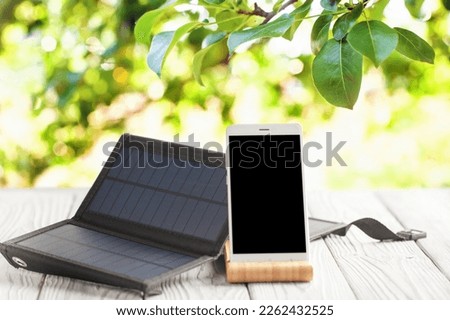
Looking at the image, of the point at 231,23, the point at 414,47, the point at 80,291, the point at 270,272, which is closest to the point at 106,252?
the point at 80,291

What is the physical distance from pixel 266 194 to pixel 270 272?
0.09 metres

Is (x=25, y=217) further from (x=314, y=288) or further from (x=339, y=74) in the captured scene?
(x=339, y=74)

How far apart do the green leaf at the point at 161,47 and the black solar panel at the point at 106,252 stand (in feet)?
0.72

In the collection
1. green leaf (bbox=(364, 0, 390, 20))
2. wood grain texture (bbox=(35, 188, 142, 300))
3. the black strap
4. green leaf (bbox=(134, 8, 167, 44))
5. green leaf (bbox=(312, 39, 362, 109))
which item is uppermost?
green leaf (bbox=(364, 0, 390, 20))

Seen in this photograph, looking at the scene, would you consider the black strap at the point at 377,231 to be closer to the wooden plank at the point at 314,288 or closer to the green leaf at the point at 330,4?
the wooden plank at the point at 314,288

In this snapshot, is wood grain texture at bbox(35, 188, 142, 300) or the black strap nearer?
wood grain texture at bbox(35, 188, 142, 300)

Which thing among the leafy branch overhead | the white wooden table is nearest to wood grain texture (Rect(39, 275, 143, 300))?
the white wooden table

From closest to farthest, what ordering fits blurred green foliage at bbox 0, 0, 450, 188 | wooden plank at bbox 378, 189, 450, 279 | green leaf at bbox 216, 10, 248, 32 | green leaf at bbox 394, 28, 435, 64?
1. green leaf at bbox 394, 28, 435, 64
2. green leaf at bbox 216, 10, 248, 32
3. wooden plank at bbox 378, 189, 450, 279
4. blurred green foliage at bbox 0, 0, 450, 188

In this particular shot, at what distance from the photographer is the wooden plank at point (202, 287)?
3.21 feet

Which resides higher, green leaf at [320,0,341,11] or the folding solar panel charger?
green leaf at [320,0,341,11]

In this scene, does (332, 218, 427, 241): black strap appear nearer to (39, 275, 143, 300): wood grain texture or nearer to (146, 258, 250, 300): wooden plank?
(146, 258, 250, 300): wooden plank

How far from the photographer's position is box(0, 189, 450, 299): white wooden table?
0.98 metres

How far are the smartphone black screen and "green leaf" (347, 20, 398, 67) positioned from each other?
8.3 inches

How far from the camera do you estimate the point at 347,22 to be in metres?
0.88
